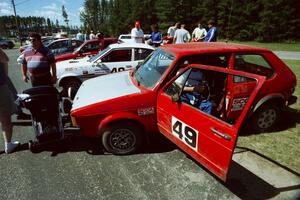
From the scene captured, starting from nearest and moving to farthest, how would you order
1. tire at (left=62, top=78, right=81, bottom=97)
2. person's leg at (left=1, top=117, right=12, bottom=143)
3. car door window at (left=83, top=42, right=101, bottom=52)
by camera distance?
person's leg at (left=1, top=117, right=12, bottom=143) < tire at (left=62, top=78, right=81, bottom=97) < car door window at (left=83, top=42, right=101, bottom=52)

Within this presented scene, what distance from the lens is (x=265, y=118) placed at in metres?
5.15

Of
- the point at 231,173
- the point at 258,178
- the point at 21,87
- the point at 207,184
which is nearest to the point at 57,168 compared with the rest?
the point at 207,184

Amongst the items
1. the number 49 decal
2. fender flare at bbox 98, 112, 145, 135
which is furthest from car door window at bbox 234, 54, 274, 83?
fender flare at bbox 98, 112, 145, 135

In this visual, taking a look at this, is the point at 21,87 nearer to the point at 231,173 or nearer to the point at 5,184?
the point at 5,184

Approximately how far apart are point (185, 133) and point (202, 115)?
45 cm

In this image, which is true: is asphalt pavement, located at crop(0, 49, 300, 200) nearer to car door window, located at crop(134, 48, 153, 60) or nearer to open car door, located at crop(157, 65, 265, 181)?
open car door, located at crop(157, 65, 265, 181)

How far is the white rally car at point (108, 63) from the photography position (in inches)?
319

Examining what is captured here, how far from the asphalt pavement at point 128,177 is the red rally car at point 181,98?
417 millimetres

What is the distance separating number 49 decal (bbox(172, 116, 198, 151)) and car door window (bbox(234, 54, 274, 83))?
1755 mm

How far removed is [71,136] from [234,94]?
10.6ft

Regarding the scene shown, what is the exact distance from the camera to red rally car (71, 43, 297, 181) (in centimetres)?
381

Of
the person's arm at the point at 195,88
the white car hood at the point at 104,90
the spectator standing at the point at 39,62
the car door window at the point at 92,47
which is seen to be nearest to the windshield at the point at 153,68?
the white car hood at the point at 104,90

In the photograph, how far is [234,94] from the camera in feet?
15.0

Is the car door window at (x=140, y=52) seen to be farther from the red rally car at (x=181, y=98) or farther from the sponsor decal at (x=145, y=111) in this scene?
the sponsor decal at (x=145, y=111)
